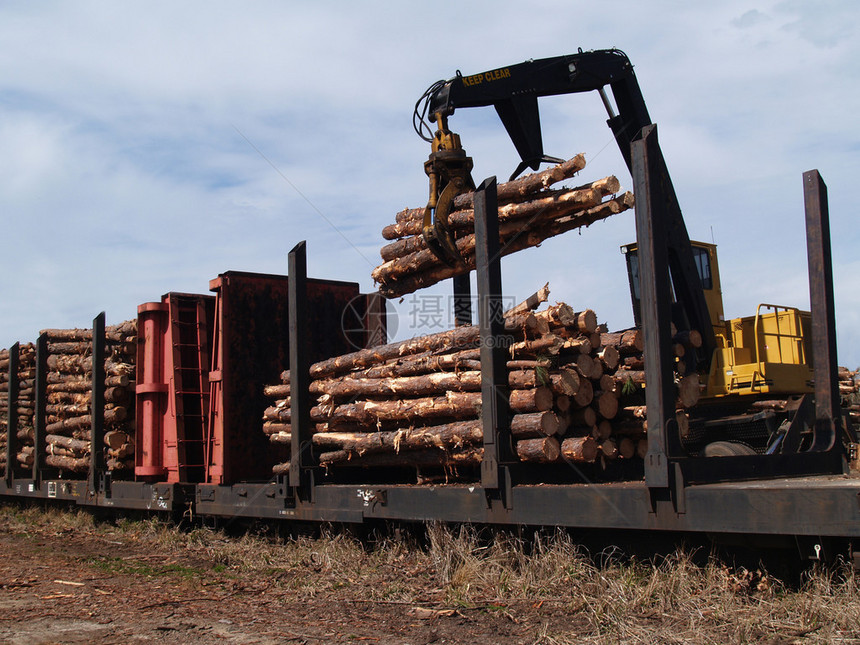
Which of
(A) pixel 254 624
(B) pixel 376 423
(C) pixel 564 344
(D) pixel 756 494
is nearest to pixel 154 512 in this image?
(B) pixel 376 423

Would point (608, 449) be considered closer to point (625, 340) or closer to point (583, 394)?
point (583, 394)

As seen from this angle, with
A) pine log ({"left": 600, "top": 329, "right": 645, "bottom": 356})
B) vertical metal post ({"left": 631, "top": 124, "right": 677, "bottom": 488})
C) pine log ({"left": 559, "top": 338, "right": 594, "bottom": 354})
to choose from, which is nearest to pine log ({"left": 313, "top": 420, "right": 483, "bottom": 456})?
pine log ({"left": 559, "top": 338, "right": 594, "bottom": 354})

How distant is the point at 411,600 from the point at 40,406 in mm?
9979

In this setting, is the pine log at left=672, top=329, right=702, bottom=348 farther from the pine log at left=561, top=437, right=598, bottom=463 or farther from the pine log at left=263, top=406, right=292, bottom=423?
the pine log at left=263, top=406, right=292, bottom=423

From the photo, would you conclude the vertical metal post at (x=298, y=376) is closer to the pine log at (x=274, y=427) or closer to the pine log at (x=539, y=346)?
the pine log at (x=274, y=427)

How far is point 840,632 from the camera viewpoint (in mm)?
4336

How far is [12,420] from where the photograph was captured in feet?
48.3

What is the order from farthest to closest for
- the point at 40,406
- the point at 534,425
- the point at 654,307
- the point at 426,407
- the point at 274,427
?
1. the point at 40,406
2. the point at 274,427
3. the point at 426,407
4. the point at 534,425
5. the point at 654,307

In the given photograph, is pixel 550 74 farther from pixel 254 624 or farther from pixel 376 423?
pixel 254 624

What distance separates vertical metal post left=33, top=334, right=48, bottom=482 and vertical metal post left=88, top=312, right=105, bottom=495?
2646 millimetres

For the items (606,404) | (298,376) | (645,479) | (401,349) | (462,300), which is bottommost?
(645,479)

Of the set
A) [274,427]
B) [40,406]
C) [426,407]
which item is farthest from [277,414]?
[40,406]

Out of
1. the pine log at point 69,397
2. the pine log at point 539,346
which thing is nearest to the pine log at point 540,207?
the pine log at point 539,346

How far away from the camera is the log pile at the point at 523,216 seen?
7.25 m
